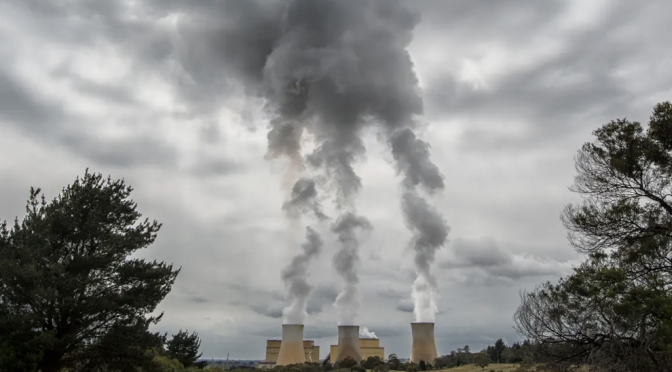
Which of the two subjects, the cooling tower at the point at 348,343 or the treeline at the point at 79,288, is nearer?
the treeline at the point at 79,288

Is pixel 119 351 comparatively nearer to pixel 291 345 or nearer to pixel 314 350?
pixel 291 345

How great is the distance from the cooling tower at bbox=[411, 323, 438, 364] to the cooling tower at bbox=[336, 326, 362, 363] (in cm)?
604

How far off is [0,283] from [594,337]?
18697 mm

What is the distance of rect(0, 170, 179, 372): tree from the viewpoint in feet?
50.7

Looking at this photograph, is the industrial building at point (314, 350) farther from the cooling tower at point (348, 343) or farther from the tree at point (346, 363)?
the tree at point (346, 363)

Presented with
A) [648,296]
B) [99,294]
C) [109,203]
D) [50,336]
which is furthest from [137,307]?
[648,296]

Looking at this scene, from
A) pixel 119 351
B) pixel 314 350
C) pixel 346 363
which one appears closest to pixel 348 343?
pixel 346 363

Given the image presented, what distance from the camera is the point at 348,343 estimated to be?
1911 inches

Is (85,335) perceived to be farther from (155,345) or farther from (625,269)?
(625,269)

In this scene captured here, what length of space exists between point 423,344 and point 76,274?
35.6 metres

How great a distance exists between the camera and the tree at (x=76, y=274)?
1546 centimetres

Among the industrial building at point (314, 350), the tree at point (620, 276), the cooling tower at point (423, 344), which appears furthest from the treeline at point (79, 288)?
the industrial building at point (314, 350)

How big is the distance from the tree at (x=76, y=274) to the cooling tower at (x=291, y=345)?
29.2m

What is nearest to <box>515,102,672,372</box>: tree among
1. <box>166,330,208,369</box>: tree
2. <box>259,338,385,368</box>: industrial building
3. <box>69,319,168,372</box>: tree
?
<box>69,319,168,372</box>: tree
